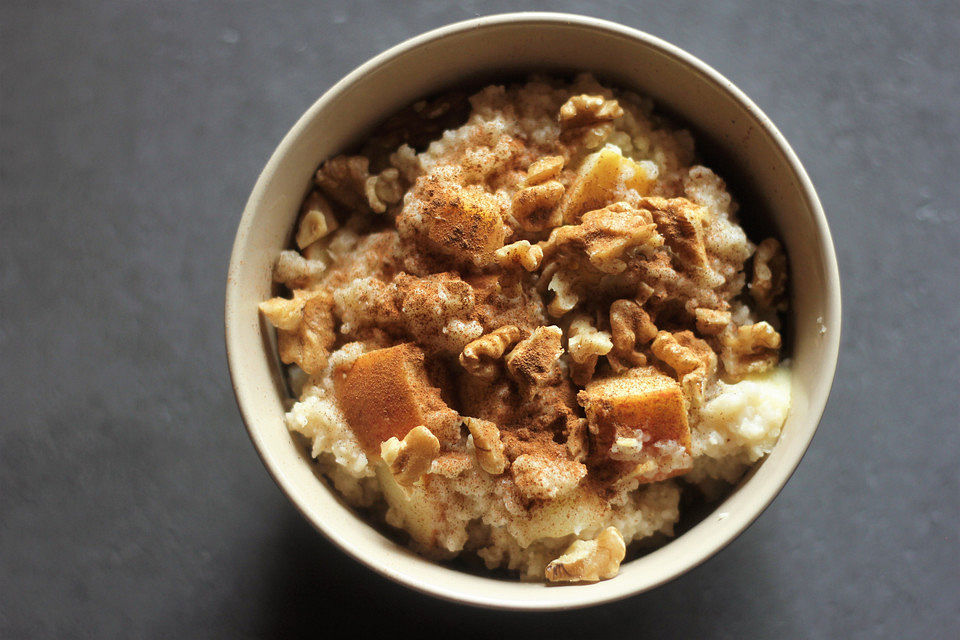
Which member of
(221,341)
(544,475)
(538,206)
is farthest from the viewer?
(221,341)

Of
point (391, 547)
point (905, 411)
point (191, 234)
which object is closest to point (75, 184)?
point (191, 234)

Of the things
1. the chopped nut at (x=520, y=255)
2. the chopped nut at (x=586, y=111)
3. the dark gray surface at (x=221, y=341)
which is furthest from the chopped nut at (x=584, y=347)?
the dark gray surface at (x=221, y=341)

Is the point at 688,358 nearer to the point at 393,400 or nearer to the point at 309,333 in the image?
the point at 393,400

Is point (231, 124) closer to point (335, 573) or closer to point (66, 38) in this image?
A: point (66, 38)

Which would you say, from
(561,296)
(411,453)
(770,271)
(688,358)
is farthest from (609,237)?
(411,453)

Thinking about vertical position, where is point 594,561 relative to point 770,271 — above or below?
below
